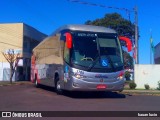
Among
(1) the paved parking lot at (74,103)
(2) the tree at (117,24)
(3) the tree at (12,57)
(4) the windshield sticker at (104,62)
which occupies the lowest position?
(1) the paved parking lot at (74,103)

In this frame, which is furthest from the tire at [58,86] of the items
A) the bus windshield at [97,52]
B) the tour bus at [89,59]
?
the bus windshield at [97,52]

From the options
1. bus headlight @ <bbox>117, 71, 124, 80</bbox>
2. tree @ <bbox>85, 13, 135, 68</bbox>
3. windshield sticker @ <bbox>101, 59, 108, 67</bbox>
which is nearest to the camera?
windshield sticker @ <bbox>101, 59, 108, 67</bbox>

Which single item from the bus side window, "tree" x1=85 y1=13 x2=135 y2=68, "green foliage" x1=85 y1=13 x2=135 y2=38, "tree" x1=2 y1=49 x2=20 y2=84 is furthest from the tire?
"green foliage" x1=85 y1=13 x2=135 y2=38

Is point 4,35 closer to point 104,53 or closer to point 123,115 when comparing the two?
point 104,53

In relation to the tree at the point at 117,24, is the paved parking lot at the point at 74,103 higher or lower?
lower

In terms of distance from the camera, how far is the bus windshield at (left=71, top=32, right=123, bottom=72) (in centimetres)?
1738

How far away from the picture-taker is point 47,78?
22.7 metres

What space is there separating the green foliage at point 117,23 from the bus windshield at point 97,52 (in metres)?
38.5

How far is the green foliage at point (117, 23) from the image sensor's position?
56656 millimetres

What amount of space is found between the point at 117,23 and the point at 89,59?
4009 centimetres

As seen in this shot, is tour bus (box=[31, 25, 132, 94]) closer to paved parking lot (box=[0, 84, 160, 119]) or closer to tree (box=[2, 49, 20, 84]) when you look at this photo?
paved parking lot (box=[0, 84, 160, 119])

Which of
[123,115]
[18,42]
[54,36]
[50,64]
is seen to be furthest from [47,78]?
[18,42]

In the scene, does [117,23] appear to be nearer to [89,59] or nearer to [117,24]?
[117,24]

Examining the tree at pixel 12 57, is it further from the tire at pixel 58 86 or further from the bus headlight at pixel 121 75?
the bus headlight at pixel 121 75
